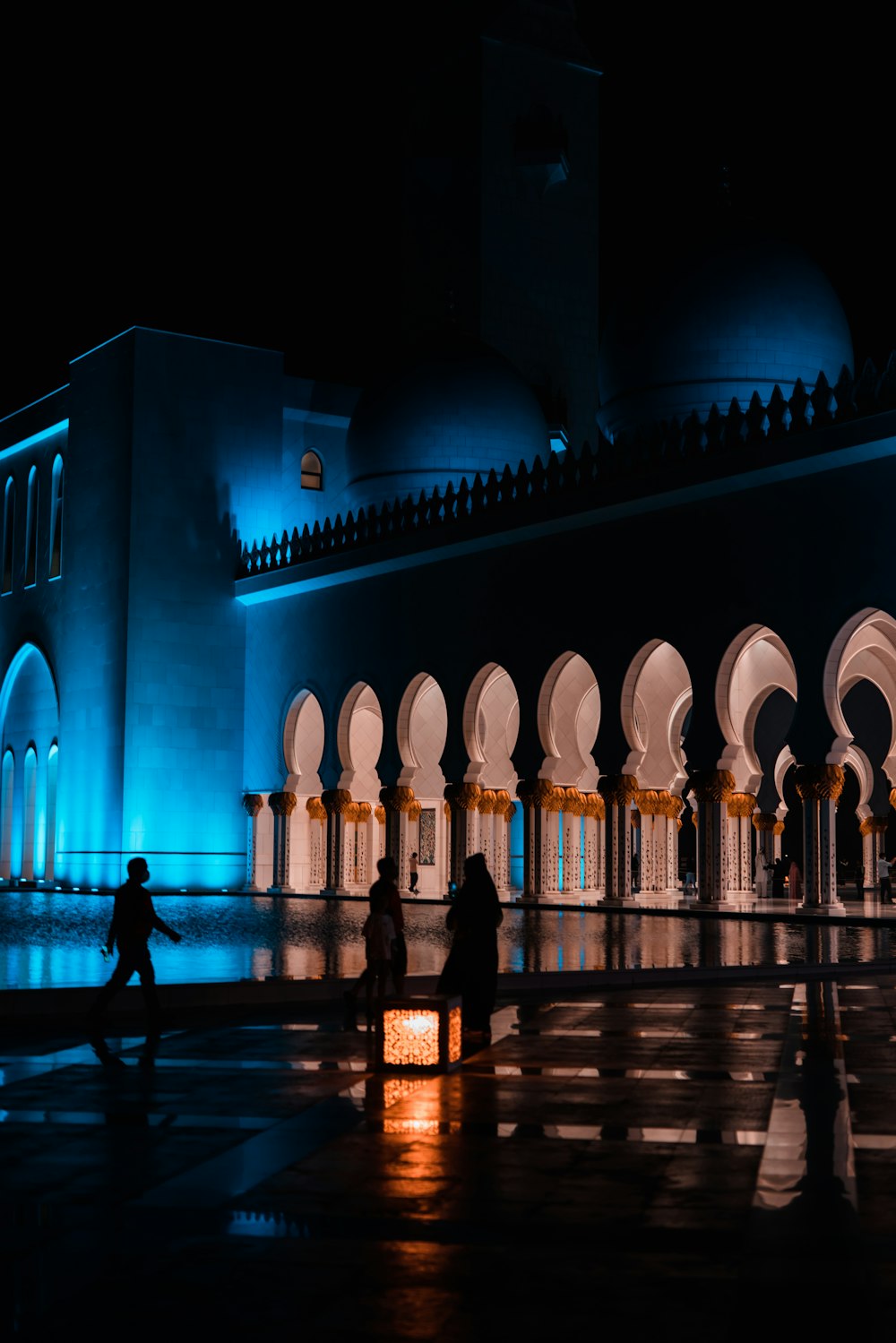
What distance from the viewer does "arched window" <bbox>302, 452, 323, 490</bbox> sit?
26.0 meters

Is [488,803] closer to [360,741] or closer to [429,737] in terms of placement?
[429,737]

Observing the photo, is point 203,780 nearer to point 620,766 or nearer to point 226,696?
point 226,696

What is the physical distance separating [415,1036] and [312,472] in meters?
20.8

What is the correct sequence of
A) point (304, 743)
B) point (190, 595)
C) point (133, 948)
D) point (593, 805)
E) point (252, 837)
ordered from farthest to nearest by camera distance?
point (304, 743), point (252, 837), point (190, 595), point (593, 805), point (133, 948)

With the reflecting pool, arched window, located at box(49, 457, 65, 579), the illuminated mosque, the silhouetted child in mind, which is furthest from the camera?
arched window, located at box(49, 457, 65, 579)

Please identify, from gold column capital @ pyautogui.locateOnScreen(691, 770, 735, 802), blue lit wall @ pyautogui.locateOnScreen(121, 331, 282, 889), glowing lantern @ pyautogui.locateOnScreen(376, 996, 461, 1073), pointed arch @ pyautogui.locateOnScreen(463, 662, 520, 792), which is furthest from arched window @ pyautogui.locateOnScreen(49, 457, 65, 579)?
glowing lantern @ pyautogui.locateOnScreen(376, 996, 461, 1073)

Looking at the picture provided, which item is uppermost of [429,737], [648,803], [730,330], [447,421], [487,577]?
[730,330]

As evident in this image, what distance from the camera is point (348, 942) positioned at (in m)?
12.4

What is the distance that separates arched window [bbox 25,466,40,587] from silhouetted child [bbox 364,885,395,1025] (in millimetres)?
20360

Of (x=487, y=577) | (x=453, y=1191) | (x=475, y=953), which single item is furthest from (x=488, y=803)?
(x=453, y=1191)

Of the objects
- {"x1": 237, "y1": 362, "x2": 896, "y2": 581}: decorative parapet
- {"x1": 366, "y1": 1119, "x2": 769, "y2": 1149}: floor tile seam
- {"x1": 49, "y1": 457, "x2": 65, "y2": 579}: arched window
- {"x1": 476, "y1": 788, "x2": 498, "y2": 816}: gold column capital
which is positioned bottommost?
{"x1": 366, "y1": 1119, "x2": 769, "y2": 1149}: floor tile seam

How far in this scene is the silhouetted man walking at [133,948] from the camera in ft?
23.1

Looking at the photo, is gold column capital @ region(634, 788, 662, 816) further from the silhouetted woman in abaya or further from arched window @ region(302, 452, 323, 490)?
the silhouetted woman in abaya

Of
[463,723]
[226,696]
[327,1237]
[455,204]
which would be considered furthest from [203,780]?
[327,1237]
